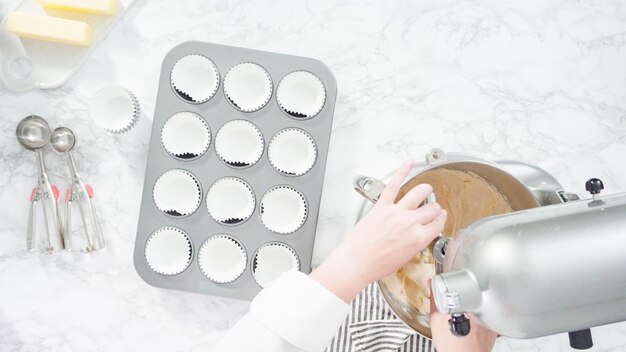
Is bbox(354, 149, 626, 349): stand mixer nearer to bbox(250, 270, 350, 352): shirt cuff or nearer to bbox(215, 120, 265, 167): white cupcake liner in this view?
bbox(250, 270, 350, 352): shirt cuff

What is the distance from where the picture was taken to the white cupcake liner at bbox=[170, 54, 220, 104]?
31.9 inches

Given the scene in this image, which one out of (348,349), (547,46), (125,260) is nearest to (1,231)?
(125,260)

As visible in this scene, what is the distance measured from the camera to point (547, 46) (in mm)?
860

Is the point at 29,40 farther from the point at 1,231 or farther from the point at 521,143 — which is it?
the point at 521,143

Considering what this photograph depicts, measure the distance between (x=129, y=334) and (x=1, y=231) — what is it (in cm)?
25

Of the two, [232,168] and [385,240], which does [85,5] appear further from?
[385,240]

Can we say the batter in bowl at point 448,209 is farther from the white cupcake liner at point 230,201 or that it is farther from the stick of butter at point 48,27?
the stick of butter at point 48,27

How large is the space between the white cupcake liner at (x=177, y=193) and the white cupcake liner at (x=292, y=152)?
0.38 feet

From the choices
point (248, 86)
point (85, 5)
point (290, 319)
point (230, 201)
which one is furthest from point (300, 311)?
point (85, 5)

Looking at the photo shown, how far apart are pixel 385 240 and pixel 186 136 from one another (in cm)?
35

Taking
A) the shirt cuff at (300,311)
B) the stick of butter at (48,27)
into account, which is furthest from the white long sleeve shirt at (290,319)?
the stick of butter at (48,27)

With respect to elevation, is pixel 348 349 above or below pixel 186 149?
below

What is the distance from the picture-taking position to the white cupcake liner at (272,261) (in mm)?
806

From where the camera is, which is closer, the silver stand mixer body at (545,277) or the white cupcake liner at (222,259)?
the silver stand mixer body at (545,277)
